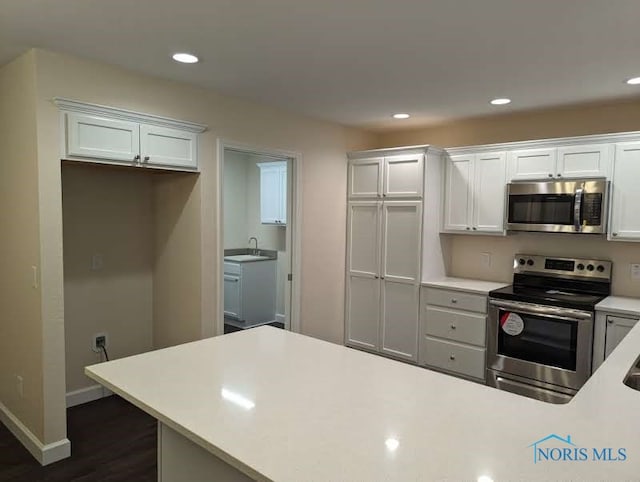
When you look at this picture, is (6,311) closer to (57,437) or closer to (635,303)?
(57,437)

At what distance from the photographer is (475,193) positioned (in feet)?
13.5

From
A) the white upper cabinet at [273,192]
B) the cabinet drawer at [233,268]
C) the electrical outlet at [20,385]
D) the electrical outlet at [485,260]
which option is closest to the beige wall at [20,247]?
the electrical outlet at [20,385]

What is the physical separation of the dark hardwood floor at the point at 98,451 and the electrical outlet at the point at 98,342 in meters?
0.44

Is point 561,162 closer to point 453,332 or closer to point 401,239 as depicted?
point 401,239

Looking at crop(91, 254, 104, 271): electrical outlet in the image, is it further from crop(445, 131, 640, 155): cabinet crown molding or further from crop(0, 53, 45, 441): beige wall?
crop(445, 131, 640, 155): cabinet crown molding

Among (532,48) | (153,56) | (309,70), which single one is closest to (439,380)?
(532,48)

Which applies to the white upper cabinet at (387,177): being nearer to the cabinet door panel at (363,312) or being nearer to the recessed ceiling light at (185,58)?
the cabinet door panel at (363,312)

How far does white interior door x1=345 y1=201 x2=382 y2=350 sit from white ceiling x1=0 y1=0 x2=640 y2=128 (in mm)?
1437

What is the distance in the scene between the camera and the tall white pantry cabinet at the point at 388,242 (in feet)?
13.8

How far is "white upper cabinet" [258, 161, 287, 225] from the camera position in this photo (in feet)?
18.4

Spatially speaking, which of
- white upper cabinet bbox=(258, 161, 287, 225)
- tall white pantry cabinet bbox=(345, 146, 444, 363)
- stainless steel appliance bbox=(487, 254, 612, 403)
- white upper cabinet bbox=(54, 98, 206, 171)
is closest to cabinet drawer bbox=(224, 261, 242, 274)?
white upper cabinet bbox=(258, 161, 287, 225)

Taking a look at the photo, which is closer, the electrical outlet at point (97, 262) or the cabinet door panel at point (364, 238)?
the electrical outlet at point (97, 262)

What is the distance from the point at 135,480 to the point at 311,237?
8.13 feet

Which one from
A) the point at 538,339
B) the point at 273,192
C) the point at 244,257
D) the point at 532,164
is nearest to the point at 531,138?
the point at 532,164
